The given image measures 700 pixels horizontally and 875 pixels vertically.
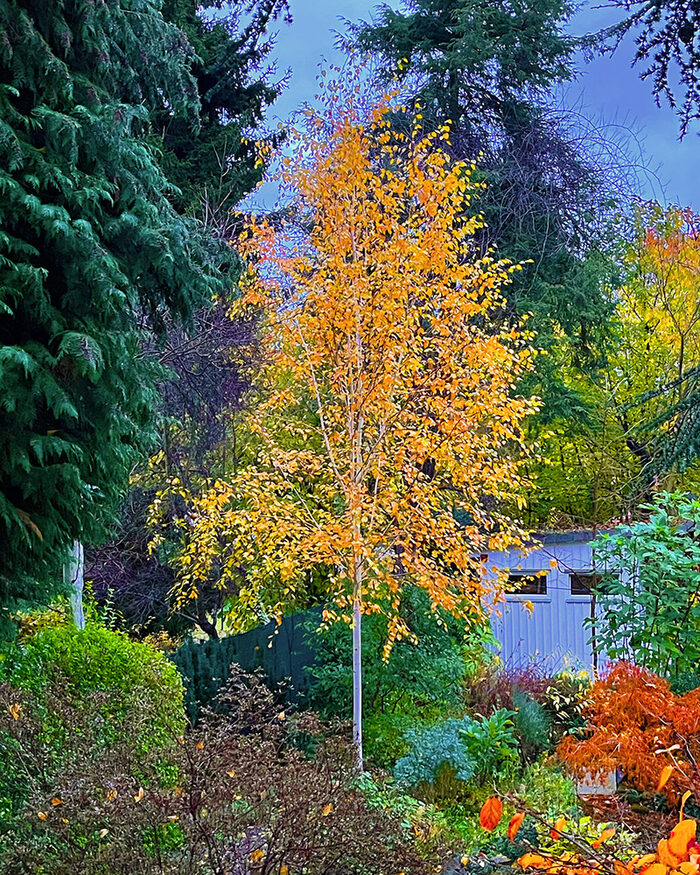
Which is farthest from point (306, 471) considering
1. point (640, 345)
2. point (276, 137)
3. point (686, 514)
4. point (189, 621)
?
point (640, 345)

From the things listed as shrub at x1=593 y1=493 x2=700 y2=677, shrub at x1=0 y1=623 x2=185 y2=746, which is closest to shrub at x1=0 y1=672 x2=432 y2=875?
shrub at x1=0 y1=623 x2=185 y2=746

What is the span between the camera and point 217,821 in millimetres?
2969

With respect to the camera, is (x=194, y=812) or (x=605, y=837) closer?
(x=605, y=837)

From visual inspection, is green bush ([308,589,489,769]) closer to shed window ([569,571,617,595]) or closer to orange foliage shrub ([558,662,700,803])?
orange foliage shrub ([558,662,700,803])

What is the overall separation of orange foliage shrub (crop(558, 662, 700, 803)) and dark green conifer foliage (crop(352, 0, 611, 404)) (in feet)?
22.9

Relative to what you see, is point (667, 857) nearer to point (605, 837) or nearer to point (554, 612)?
point (605, 837)

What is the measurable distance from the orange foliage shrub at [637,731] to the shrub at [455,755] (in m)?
1.12

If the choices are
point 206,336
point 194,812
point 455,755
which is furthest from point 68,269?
point 455,755

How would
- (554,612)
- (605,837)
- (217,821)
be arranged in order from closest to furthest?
(605,837) → (217,821) → (554,612)

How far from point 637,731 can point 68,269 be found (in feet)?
13.5

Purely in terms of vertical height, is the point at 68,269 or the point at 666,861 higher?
the point at 68,269

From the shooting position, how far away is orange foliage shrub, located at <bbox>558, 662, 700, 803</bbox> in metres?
4.33

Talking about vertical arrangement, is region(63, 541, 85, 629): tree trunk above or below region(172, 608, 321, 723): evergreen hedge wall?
above

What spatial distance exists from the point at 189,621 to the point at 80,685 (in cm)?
581
